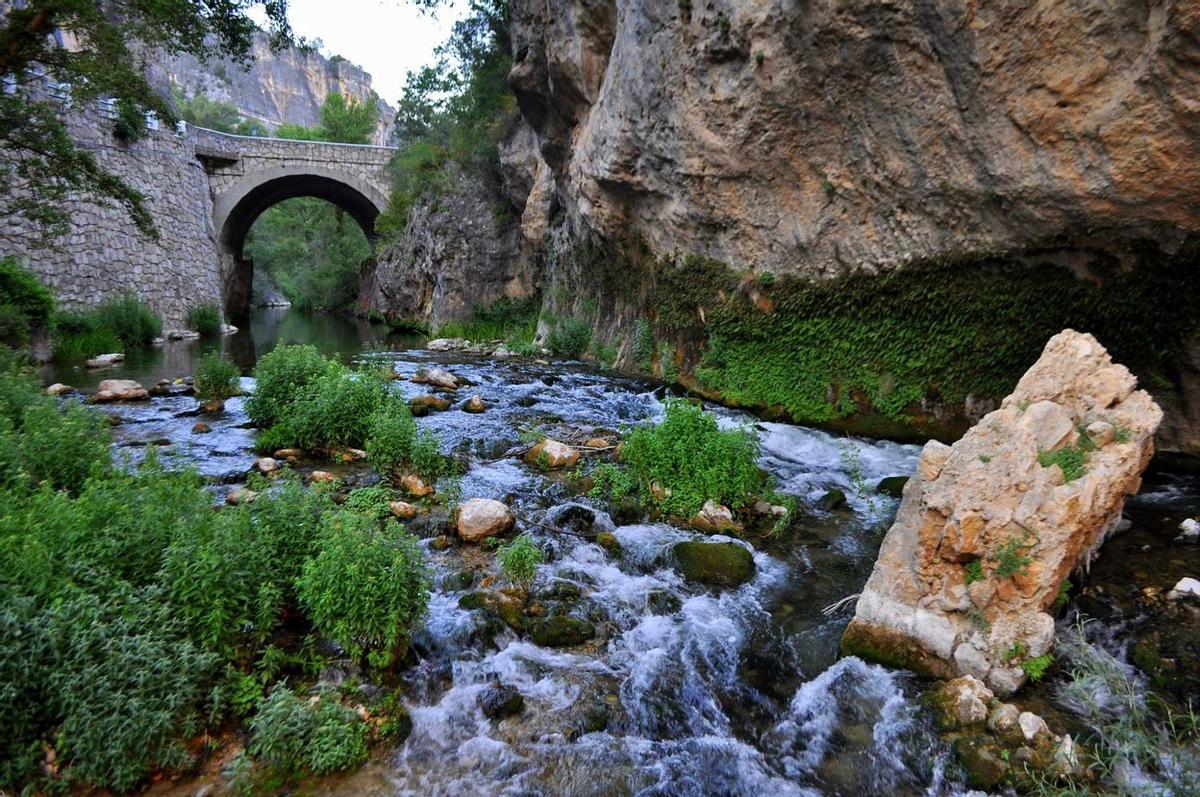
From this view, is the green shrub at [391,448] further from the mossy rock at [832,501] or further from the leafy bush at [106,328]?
the leafy bush at [106,328]

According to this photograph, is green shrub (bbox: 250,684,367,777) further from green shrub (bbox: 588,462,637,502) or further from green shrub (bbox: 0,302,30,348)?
green shrub (bbox: 0,302,30,348)

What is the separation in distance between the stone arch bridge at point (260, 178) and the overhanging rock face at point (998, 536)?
32.8 metres

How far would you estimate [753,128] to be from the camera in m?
10.5

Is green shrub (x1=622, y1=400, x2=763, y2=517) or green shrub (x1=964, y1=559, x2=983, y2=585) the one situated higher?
green shrub (x1=964, y1=559, x2=983, y2=585)

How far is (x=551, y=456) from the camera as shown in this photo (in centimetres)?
834

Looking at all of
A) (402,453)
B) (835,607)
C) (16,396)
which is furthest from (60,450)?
(835,607)

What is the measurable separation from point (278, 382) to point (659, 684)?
792cm

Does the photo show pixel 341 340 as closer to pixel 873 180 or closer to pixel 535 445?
pixel 535 445

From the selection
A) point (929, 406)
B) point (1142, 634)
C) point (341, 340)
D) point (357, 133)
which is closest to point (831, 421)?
point (929, 406)

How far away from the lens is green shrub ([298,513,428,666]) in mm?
4109

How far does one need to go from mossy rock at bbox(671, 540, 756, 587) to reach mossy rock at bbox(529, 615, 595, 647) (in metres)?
1.22

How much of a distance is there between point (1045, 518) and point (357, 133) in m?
56.6

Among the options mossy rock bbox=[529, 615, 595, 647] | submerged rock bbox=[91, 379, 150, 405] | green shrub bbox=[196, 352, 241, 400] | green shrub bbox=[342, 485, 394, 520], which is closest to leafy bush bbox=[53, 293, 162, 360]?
submerged rock bbox=[91, 379, 150, 405]

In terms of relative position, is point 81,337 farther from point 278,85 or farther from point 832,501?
point 278,85
